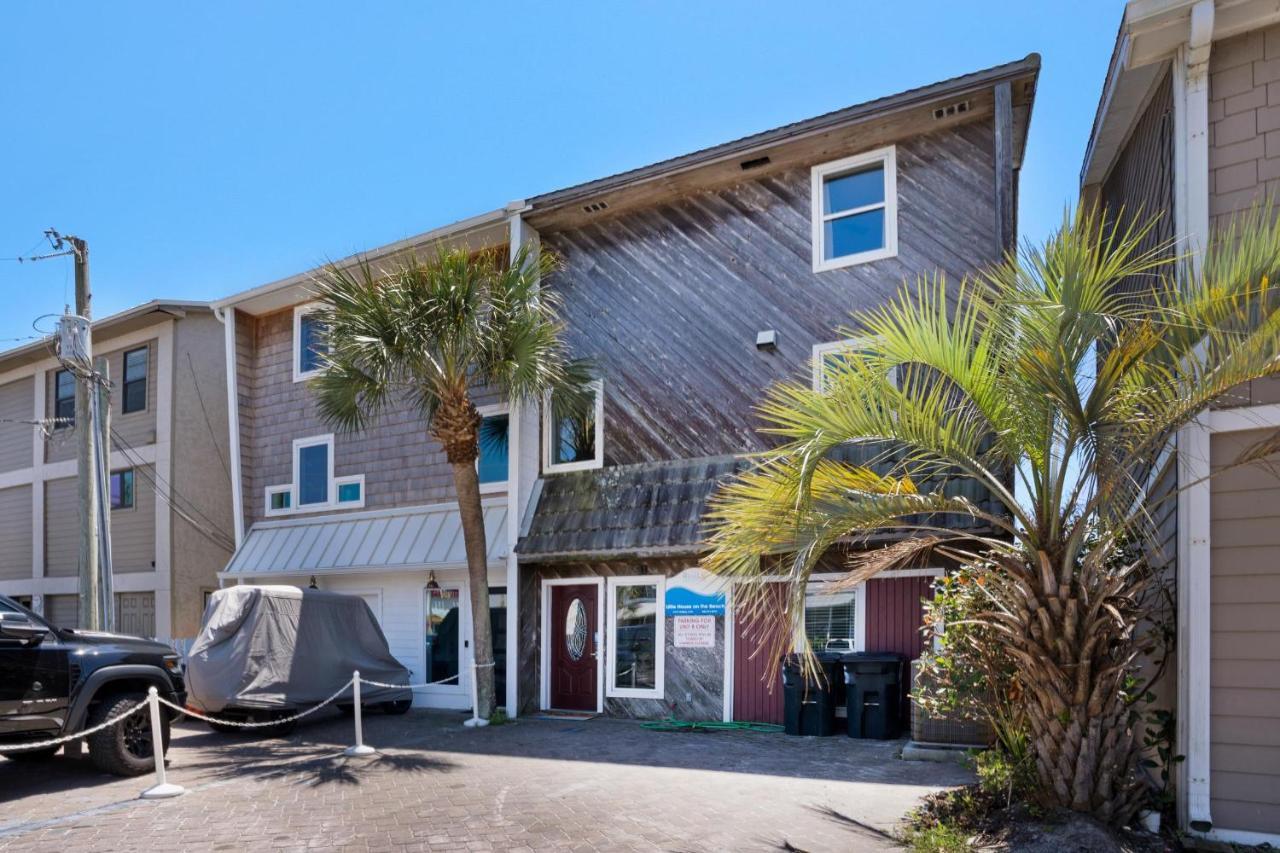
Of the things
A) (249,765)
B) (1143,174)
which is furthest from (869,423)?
(249,765)

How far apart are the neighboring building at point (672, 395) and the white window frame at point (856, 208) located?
0.03 m

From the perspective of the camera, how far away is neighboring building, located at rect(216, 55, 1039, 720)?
460 inches

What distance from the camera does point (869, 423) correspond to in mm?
6273

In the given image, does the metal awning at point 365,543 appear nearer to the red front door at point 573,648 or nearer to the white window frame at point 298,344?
the red front door at point 573,648

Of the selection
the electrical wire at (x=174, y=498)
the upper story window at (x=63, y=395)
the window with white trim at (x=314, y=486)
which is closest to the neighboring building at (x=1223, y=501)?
the window with white trim at (x=314, y=486)

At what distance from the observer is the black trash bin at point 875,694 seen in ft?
35.5

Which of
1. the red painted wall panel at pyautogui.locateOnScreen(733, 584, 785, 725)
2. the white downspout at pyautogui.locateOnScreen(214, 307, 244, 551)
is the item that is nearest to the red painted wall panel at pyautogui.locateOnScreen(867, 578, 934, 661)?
the red painted wall panel at pyautogui.locateOnScreen(733, 584, 785, 725)

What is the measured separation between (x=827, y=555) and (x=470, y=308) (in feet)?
18.5

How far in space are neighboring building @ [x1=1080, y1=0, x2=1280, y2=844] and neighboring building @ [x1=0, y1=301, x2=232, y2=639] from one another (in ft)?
56.7

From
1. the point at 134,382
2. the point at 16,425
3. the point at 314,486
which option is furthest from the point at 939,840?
the point at 16,425

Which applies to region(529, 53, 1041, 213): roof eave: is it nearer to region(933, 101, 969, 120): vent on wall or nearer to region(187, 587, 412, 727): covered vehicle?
region(933, 101, 969, 120): vent on wall

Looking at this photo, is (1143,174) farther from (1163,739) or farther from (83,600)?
(83,600)

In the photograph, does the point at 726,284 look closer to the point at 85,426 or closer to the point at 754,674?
the point at 754,674

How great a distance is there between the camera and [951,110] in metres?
11.5
